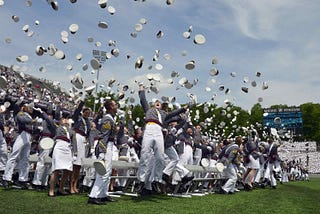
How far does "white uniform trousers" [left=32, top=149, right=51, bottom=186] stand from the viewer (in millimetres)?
9906

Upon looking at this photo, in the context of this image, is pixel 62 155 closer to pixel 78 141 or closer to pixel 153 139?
pixel 78 141

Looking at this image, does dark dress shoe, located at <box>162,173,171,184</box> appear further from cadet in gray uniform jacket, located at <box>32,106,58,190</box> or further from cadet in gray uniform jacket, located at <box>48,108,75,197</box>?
cadet in gray uniform jacket, located at <box>32,106,58,190</box>

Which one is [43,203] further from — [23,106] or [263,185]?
[263,185]

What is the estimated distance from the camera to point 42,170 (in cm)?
998

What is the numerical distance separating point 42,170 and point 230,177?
252 inches

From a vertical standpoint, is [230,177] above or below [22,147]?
below

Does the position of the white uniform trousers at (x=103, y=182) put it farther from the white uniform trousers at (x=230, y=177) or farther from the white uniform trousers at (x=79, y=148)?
the white uniform trousers at (x=230, y=177)

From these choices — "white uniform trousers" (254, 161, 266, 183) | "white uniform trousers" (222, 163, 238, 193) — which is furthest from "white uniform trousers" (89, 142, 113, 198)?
"white uniform trousers" (254, 161, 266, 183)

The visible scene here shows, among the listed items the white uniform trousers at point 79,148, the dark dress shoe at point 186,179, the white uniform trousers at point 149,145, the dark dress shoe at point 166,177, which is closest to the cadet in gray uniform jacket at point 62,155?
the white uniform trousers at point 79,148

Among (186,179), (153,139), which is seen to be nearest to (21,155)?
(153,139)

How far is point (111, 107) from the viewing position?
27.6ft

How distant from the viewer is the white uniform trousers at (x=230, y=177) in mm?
12430

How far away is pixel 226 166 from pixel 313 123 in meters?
77.0

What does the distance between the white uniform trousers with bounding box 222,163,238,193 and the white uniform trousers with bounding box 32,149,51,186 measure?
19.4 feet
